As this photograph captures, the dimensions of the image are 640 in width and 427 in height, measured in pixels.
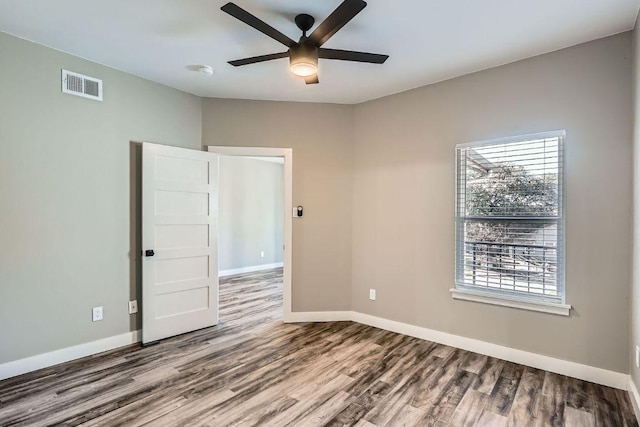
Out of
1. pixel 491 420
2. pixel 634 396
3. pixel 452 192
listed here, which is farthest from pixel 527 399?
pixel 452 192

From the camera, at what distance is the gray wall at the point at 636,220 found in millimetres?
2221

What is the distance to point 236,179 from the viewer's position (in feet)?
24.2

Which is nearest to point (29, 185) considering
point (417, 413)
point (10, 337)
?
point (10, 337)

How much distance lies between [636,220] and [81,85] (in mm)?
4517

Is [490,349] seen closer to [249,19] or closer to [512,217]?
[512,217]

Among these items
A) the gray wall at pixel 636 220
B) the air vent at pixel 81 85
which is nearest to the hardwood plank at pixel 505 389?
the gray wall at pixel 636 220

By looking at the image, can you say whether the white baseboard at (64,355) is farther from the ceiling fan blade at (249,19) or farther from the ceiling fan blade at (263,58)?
the ceiling fan blade at (249,19)

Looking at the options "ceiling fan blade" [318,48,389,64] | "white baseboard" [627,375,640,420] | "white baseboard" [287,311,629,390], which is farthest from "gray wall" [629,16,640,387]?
"ceiling fan blade" [318,48,389,64]

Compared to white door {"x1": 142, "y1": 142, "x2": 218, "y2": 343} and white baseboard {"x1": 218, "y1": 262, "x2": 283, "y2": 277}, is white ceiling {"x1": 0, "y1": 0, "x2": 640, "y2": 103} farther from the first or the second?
white baseboard {"x1": 218, "y1": 262, "x2": 283, "y2": 277}

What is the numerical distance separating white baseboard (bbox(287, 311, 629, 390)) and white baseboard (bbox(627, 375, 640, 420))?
83mm

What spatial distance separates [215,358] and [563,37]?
12.8 feet

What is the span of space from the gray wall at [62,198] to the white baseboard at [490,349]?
212 centimetres

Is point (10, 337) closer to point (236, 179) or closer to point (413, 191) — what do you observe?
point (413, 191)

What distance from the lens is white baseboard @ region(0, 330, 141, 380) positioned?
2633 mm
